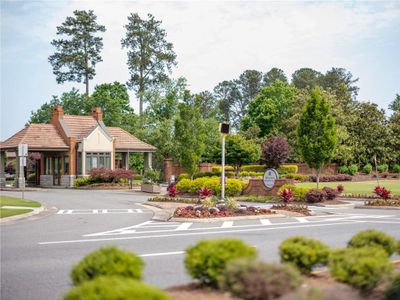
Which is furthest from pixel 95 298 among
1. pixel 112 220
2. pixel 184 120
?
pixel 184 120

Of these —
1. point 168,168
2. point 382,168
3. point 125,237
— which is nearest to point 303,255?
point 125,237

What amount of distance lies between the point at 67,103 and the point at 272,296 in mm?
64663

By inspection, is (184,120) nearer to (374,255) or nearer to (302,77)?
(374,255)

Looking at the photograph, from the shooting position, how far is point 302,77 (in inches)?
4230

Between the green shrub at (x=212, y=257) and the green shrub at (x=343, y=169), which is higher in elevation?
the green shrub at (x=343, y=169)

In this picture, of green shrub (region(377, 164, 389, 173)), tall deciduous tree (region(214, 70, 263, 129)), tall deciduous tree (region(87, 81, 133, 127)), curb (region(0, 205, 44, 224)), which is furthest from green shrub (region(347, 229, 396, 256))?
tall deciduous tree (region(214, 70, 263, 129))

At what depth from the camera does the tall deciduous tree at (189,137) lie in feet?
123

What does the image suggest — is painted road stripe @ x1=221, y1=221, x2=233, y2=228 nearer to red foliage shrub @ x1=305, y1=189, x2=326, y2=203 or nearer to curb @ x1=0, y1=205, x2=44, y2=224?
curb @ x1=0, y1=205, x2=44, y2=224

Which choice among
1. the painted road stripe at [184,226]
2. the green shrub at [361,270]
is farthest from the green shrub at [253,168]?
the green shrub at [361,270]

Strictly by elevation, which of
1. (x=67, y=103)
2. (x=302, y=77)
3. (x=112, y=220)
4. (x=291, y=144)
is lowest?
(x=112, y=220)

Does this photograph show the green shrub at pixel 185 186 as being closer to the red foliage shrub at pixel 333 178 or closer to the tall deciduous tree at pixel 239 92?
the red foliage shrub at pixel 333 178

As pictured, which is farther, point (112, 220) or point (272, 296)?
point (112, 220)

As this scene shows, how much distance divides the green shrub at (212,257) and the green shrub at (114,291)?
188cm

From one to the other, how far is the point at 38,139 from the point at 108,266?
45.7 m
